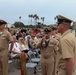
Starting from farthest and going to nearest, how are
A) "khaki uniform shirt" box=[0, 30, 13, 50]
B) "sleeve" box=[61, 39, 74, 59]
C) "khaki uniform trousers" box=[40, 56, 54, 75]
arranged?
1. "khaki uniform shirt" box=[0, 30, 13, 50]
2. "khaki uniform trousers" box=[40, 56, 54, 75]
3. "sleeve" box=[61, 39, 74, 59]

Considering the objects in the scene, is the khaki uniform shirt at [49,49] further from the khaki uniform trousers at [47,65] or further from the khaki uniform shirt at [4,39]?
the khaki uniform shirt at [4,39]

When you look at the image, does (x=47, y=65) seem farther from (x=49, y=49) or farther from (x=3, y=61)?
(x=3, y=61)

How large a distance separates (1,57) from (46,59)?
1.28 meters

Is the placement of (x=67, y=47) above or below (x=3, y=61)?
above

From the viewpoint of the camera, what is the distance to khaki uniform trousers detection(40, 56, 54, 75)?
25.4 ft

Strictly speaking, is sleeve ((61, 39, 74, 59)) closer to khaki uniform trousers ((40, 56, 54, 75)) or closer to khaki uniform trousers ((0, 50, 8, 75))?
khaki uniform trousers ((40, 56, 54, 75))

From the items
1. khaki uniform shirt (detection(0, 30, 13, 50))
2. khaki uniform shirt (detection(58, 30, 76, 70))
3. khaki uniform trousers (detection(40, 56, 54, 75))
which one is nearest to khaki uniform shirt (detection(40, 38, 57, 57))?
khaki uniform trousers (detection(40, 56, 54, 75))

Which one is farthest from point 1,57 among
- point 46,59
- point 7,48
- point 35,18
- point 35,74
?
point 35,18

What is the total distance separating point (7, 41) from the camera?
26.3ft

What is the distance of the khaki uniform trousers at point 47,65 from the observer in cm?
773

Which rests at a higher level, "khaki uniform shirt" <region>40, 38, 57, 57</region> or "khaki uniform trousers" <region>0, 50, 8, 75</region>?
"khaki uniform shirt" <region>40, 38, 57, 57</region>

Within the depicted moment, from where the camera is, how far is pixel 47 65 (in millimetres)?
7777

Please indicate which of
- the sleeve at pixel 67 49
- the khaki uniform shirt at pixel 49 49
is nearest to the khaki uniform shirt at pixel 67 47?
the sleeve at pixel 67 49

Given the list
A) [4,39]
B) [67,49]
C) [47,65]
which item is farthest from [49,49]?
[67,49]
